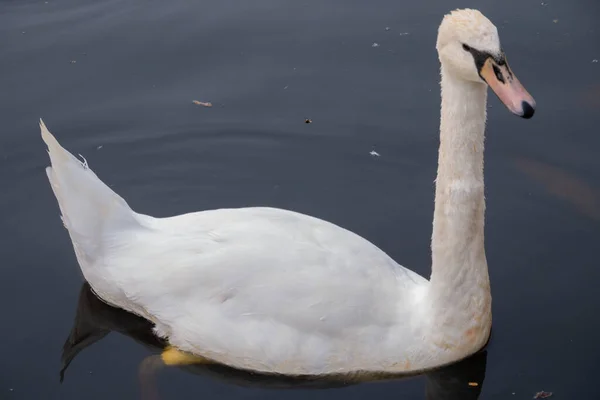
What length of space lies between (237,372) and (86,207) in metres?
1.28

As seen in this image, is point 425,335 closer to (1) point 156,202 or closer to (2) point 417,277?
(2) point 417,277

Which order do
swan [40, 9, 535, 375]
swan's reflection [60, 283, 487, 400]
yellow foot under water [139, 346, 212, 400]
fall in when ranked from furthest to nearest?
yellow foot under water [139, 346, 212, 400], swan's reflection [60, 283, 487, 400], swan [40, 9, 535, 375]

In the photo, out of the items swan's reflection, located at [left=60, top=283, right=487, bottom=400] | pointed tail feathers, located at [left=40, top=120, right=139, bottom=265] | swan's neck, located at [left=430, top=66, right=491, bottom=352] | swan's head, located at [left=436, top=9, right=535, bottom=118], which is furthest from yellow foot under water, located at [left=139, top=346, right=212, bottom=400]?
swan's head, located at [left=436, top=9, right=535, bottom=118]

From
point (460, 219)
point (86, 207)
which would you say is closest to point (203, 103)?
point (86, 207)

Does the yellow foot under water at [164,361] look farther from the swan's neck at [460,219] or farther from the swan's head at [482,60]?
the swan's head at [482,60]

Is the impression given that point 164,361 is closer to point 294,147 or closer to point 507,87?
point 294,147

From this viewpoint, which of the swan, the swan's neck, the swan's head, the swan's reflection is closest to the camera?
the swan's head

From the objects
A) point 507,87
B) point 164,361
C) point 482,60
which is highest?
point 482,60

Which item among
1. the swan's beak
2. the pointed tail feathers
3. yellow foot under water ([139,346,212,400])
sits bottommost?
yellow foot under water ([139,346,212,400])

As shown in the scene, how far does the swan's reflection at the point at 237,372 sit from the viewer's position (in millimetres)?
5426

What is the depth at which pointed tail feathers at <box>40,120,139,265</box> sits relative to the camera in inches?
220

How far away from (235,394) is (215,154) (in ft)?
8.28

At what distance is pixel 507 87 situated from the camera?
473cm

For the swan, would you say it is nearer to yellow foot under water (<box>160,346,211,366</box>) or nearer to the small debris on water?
yellow foot under water (<box>160,346,211,366</box>)
